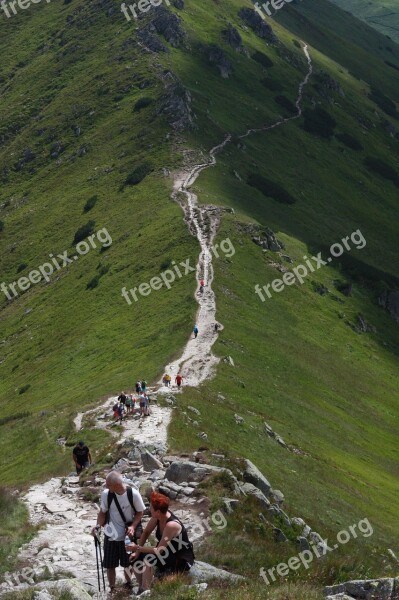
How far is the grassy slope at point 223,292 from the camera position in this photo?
158 feet

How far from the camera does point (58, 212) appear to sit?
110 metres

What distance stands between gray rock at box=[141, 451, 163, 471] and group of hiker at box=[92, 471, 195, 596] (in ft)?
40.7

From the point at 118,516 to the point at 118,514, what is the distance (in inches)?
2.1

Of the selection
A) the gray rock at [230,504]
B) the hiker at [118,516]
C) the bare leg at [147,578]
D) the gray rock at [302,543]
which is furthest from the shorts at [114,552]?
the gray rock at [302,543]

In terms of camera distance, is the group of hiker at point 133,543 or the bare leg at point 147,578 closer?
the group of hiker at point 133,543

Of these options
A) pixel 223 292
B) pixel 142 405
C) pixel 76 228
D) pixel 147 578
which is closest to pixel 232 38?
pixel 76 228

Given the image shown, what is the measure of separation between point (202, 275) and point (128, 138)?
52877mm

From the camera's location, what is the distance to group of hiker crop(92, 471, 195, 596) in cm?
1653

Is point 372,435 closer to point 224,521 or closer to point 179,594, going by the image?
point 224,521

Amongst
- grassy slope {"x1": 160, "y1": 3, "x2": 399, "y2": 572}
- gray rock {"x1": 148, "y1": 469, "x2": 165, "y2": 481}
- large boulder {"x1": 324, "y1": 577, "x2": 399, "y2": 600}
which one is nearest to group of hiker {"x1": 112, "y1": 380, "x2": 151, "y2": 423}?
grassy slope {"x1": 160, "y1": 3, "x2": 399, "y2": 572}

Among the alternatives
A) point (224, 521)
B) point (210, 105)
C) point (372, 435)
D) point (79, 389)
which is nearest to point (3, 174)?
point (210, 105)

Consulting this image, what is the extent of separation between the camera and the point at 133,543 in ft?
56.1

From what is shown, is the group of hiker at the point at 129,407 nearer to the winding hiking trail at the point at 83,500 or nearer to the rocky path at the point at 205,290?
the winding hiking trail at the point at 83,500

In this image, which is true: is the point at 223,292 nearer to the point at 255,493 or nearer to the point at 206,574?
the point at 255,493
